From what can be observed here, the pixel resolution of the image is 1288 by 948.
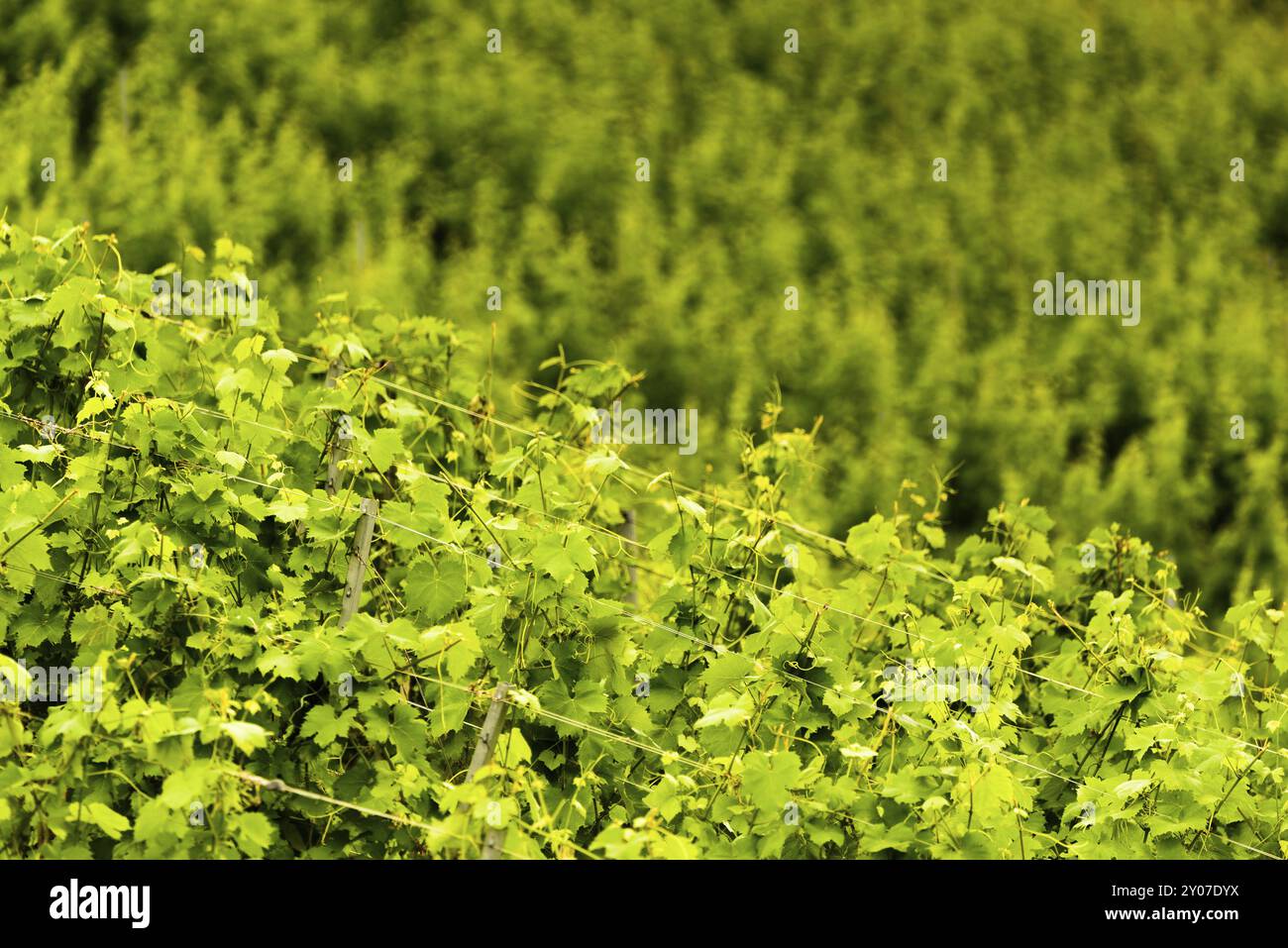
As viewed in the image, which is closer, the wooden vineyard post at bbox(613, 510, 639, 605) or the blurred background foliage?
the wooden vineyard post at bbox(613, 510, 639, 605)

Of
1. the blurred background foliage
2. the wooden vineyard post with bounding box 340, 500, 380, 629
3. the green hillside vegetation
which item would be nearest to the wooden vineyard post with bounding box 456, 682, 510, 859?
the green hillside vegetation

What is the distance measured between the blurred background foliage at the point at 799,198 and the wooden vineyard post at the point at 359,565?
8232 mm

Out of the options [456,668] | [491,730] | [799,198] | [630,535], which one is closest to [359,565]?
[456,668]

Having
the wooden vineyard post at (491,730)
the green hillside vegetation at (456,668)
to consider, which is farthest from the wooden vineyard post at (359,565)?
the wooden vineyard post at (491,730)

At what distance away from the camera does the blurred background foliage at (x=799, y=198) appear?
12227mm

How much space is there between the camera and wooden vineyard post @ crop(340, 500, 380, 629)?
2.65 m

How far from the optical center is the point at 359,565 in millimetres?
2658

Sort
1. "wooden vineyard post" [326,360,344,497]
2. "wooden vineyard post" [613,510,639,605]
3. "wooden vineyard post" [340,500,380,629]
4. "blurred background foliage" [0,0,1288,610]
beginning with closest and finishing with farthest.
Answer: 1. "wooden vineyard post" [340,500,380,629]
2. "wooden vineyard post" [326,360,344,497]
3. "wooden vineyard post" [613,510,639,605]
4. "blurred background foliage" [0,0,1288,610]

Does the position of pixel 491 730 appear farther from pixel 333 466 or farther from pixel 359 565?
pixel 333 466

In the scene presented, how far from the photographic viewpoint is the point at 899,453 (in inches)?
475

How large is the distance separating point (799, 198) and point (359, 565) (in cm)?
1199

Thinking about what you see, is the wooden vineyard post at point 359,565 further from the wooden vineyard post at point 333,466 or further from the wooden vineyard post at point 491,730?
the wooden vineyard post at point 491,730

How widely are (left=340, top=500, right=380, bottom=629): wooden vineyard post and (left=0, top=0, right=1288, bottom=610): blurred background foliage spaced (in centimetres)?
823

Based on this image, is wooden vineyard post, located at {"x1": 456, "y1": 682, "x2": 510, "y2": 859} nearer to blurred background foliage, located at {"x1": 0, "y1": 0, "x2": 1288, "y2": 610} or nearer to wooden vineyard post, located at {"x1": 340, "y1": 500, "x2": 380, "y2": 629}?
wooden vineyard post, located at {"x1": 340, "y1": 500, "x2": 380, "y2": 629}
